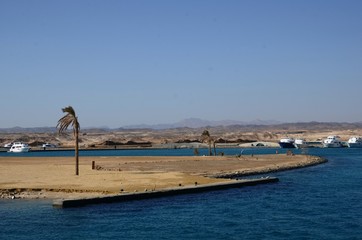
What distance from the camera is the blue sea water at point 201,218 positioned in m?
26.8

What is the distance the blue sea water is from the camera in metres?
26.8

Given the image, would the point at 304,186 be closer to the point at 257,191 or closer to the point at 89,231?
the point at 257,191

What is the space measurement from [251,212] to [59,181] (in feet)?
67.0

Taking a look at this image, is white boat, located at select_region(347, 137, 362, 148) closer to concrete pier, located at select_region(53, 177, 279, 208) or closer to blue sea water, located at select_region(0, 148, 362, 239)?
concrete pier, located at select_region(53, 177, 279, 208)

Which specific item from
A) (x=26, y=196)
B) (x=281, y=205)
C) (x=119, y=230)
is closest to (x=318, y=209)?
(x=281, y=205)

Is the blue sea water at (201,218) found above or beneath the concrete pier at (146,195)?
beneath

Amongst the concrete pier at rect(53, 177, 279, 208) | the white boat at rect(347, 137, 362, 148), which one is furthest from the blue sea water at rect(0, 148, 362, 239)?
the white boat at rect(347, 137, 362, 148)

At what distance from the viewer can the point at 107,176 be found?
2009 inches

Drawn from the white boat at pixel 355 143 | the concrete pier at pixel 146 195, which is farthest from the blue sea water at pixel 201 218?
the white boat at pixel 355 143

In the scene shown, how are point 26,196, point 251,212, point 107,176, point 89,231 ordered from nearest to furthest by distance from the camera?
point 89,231 → point 251,212 → point 26,196 → point 107,176

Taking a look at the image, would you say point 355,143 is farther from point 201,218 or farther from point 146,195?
point 201,218

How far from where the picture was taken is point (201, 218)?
31047 millimetres

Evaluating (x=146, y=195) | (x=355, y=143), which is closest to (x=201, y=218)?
(x=146, y=195)

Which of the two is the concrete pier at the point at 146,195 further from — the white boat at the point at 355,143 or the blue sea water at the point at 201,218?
the white boat at the point at 355,143
